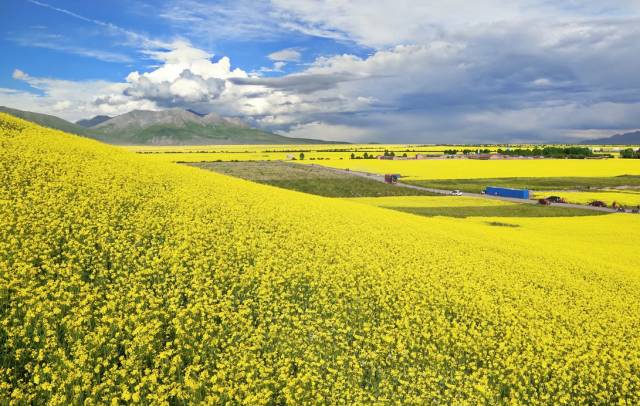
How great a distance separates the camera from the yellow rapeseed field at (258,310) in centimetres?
1014

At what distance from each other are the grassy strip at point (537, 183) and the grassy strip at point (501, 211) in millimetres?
23643

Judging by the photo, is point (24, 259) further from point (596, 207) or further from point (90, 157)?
point (596, 207)

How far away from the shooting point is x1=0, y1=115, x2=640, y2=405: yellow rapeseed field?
1014 centimetres

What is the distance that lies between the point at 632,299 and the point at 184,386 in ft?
70.9

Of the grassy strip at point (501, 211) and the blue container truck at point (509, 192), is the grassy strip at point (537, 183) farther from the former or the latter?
the grassy strip at point (501, 211)

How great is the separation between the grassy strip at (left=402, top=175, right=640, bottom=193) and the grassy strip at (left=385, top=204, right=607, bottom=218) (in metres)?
23.6

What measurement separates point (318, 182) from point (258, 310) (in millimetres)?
81492

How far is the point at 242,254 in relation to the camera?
1728cm

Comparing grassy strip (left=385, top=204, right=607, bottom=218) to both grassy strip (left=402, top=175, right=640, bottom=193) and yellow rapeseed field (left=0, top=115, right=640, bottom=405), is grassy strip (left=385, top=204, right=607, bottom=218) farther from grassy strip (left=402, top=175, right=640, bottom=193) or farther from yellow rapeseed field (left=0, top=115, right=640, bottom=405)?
yellow rapeseed field (left=0, top=115, right=640, bottom=405)

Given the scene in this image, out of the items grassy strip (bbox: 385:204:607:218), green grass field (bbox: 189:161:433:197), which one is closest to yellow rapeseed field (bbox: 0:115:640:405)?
grassy strip (bbox: 385:204:607:218)

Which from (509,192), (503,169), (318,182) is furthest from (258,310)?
(503,169)

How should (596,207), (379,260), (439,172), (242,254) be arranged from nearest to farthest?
(242,254) → (379,260) → (596,207) → (439,172)

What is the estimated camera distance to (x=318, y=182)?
94.5m

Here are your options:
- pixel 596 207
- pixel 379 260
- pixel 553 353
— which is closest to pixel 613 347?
pixel 553 353
